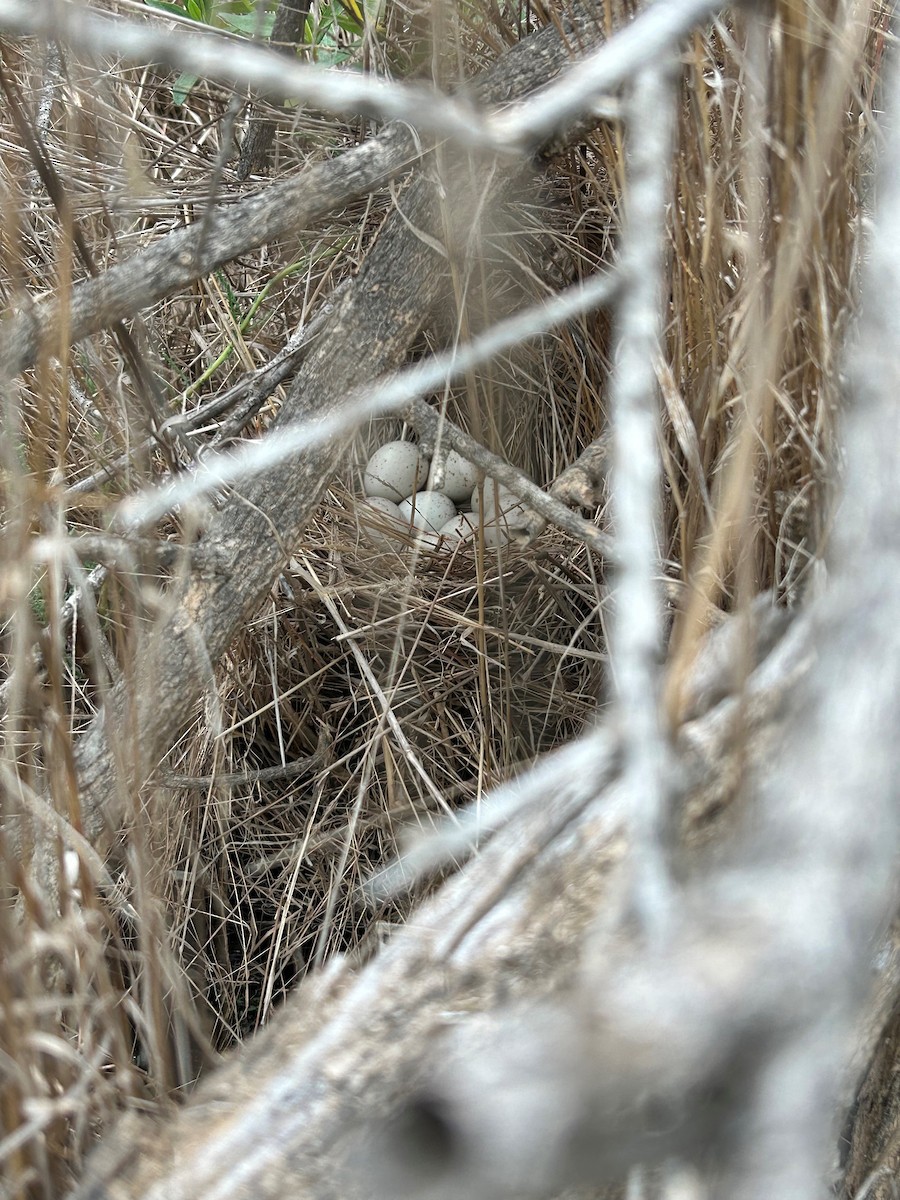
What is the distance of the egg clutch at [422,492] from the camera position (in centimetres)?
107

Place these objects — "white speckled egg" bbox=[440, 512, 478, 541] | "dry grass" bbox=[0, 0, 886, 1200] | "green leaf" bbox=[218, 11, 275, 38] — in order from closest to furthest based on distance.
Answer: "dry grass" bbox=[0, 0, 886, 1200]
"green leaf" bbox=[218, 11, 275, 38]
"white speckled egg" bbox=[440, 512, 478, 541]

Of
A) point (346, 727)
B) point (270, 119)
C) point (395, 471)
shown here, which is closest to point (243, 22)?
point (270, 119)

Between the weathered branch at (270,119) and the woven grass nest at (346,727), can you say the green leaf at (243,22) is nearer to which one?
the weathered branch at (270,119)

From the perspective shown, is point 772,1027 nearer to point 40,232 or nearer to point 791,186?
point 791,186

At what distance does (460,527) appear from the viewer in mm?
1049

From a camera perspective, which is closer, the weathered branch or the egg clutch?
the weathered branch

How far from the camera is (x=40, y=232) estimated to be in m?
1.13

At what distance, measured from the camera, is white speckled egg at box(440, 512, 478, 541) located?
1024 mm

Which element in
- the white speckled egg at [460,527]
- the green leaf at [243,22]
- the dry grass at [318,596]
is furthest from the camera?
the white speckled egg at [460,527]

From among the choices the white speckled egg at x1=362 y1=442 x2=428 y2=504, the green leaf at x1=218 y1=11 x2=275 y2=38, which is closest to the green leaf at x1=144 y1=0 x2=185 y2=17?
the green leaf at x1=218 y1=11 x2=275 y2=38

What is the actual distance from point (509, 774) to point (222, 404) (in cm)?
47

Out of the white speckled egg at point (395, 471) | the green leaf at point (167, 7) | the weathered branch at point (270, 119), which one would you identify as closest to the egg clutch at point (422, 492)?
the white speckled egg at point (395, 471)

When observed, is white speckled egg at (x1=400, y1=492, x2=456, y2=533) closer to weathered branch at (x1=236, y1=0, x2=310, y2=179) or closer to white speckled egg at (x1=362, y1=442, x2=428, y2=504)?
white speckled egg at (x1=362, y1=442, x2=428, y2=504)

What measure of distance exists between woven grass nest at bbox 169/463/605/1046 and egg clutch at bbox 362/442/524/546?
0.15ft
